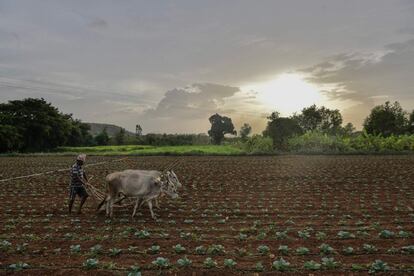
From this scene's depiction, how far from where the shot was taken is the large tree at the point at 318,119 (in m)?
107

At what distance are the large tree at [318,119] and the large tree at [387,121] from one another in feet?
52.1

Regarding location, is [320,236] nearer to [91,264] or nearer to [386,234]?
[386,234]

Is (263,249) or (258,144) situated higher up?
(258,144)

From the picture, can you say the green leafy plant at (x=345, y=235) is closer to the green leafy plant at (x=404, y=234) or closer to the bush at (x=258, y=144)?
the green leafy plant at (x=404, y=234)

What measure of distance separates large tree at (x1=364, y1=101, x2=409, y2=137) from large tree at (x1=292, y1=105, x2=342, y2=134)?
15.9m

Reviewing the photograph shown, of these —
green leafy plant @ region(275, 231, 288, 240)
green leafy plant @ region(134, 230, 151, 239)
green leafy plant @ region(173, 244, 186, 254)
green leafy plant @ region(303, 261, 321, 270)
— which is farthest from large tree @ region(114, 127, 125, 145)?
green leafy plant @ region(303, 261, 321, 270)

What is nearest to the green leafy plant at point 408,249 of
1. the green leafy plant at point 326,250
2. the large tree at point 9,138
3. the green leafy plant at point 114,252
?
the green leafy plant at point 326,250

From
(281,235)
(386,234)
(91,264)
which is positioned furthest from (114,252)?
(386,234)

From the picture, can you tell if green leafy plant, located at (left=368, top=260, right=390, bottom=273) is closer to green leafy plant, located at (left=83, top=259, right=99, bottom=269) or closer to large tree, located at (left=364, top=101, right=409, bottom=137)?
green leafy plant, located at (left=83, top=259, right=99, bottom=269)

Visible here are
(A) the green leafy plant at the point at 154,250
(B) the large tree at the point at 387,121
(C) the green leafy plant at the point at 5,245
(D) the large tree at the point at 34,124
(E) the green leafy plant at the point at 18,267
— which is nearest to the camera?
(E) the green leafy plant at the point at 18,267

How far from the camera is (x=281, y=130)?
210 ft

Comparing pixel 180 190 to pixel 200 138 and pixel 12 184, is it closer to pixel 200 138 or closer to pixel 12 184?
pixel 12 184

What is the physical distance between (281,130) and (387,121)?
35.6 metres

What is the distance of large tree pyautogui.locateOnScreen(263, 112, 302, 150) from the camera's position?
63.8 metres
